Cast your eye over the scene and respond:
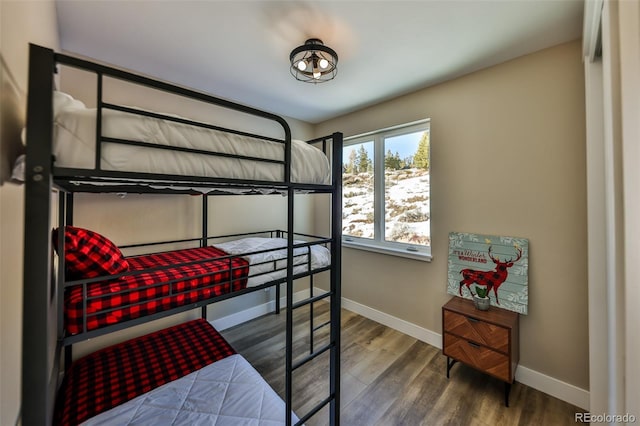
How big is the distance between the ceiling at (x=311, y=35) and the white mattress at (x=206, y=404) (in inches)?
87.7

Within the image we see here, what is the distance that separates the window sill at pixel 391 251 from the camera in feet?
7.96

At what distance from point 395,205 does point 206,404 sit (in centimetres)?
232

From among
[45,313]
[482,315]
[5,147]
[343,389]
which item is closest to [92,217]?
[5,147]

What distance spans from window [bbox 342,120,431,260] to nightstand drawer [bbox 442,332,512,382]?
2.48ft

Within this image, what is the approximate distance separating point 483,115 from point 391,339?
7.38 ft

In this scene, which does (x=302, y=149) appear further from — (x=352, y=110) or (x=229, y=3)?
(x=352, y=110)

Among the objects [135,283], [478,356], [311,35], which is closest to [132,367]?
[135,283]

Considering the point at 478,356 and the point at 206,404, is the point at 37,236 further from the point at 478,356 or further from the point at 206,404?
the point at 478,356

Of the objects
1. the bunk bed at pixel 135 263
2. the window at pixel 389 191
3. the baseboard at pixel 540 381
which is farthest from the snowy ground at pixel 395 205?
the bunk bed at pixel 135 263

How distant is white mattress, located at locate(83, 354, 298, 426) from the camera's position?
1.25 metres

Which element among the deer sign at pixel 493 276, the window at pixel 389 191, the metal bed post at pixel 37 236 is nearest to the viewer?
the metal bed post at pixel 37 236

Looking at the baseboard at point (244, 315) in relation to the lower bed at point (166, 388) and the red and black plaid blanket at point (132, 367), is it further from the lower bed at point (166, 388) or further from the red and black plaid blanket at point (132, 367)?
the lower bed at point (166, 388)

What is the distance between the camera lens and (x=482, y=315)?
6.04 feet

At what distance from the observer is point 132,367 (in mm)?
1668
